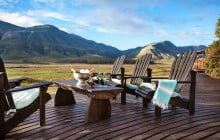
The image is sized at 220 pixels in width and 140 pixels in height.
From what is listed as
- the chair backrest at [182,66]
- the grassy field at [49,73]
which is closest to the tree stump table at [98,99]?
the chair backrest at [182,66]

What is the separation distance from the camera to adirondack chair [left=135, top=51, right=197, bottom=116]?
13.3 feet

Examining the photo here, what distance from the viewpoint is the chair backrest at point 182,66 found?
4.39 meters

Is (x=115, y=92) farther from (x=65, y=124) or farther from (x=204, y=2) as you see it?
(x=204, y=2)

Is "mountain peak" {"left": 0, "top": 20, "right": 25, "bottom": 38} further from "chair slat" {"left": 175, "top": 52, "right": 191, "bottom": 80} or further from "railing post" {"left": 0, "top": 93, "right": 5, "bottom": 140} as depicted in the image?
"railing post" {"left": 0, "top": 93, "right": 5, "bottom": 140}

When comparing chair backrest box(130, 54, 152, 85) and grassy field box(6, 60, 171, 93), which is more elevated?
chair backrest box(130, 54, 152, 85)

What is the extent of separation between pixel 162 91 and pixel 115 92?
0.75 metres

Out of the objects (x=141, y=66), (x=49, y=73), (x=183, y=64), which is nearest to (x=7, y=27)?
(x=49, y=73)

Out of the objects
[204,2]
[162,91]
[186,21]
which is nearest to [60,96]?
[162,91]

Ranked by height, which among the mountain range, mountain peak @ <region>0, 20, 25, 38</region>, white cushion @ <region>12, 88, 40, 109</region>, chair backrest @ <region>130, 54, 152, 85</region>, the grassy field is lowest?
the grassy field

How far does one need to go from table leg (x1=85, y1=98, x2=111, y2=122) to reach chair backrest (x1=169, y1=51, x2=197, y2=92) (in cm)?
139

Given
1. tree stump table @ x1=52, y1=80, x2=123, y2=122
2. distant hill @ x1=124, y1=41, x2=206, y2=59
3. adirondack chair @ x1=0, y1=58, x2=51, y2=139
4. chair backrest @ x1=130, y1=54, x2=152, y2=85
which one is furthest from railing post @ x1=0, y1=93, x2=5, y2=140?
distant hill @ x1=124, y1=41, x2=206, y2=59

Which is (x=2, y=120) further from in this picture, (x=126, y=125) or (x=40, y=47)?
(x=40, y=47)

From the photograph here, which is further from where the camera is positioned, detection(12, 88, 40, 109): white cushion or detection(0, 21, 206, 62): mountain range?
detection(0, 21, 206, 62): mountain range

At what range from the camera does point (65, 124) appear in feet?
11.3
